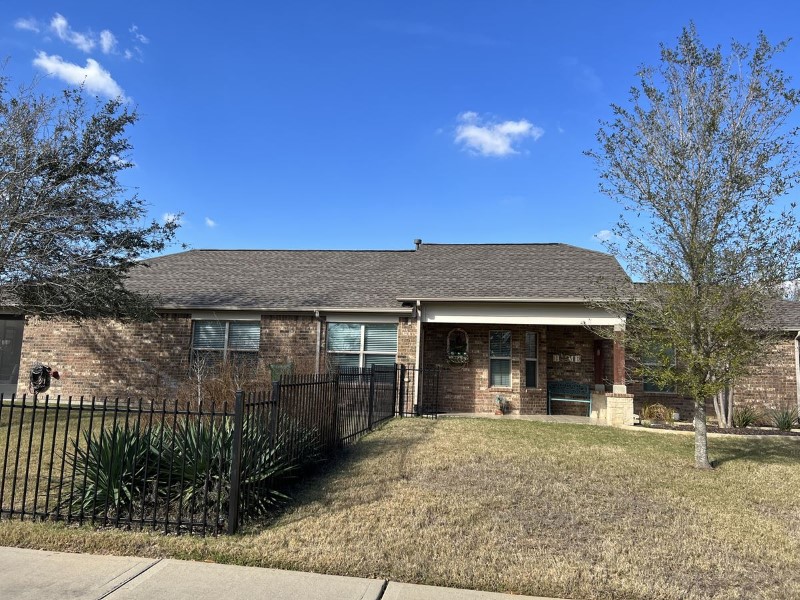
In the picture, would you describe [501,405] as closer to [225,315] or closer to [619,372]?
[619,372]

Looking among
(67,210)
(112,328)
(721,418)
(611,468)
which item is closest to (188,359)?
(112,328)

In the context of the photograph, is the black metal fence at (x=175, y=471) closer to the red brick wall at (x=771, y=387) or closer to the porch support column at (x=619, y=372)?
the porch support column at (x=619, y=372)

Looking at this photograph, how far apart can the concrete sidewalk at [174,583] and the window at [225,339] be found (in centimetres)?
1041

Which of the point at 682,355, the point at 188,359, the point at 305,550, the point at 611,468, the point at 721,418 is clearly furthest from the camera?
the point at 188,359

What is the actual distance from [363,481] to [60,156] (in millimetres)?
9260

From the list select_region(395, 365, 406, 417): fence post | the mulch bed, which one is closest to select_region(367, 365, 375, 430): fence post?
select_region(395, 365, 406, 417): fence post

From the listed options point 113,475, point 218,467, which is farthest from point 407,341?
point 113,475

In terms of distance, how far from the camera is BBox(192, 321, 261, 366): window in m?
14.8

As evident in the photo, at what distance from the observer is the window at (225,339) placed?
1477cm

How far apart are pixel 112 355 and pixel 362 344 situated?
22.3ft

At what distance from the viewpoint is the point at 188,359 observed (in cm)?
1480

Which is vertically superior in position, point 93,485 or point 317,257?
point 317,257

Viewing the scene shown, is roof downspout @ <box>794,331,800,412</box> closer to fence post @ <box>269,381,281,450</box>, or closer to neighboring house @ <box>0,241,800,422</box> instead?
neighboring house @ <box>0,241,800,422</box>

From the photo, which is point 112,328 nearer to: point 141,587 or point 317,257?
point 317,257
